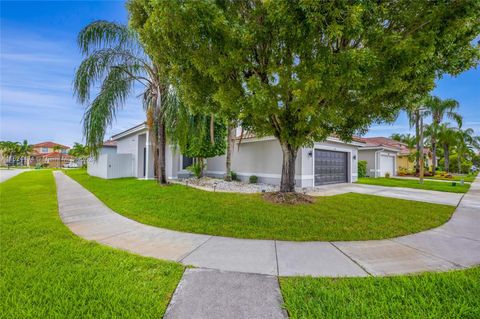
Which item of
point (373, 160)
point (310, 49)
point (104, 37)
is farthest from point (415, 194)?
point (104, 37)

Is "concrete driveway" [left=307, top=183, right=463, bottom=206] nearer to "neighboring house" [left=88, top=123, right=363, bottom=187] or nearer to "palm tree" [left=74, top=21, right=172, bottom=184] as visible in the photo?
"neighboring house" [left=88, top=123, right=363, bottom=187]

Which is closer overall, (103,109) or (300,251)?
(300,251)

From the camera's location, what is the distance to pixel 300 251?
3.71 meters

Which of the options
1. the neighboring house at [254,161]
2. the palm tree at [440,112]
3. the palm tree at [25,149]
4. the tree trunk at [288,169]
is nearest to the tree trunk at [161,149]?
the neighboring house at [254,161]

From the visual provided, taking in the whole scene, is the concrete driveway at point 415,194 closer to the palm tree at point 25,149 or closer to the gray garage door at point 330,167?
the gray garage door at point 330,167

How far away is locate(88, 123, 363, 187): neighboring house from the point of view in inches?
479

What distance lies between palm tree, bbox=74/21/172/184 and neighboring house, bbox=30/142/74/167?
52.8 m

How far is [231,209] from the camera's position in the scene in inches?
255

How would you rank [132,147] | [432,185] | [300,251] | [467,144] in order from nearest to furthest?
[300,251]
[432,185]
[132,147]
[467,144]

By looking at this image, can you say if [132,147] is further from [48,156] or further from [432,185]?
[48,156]

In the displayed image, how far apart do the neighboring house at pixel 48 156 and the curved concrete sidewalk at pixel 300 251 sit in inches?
2318

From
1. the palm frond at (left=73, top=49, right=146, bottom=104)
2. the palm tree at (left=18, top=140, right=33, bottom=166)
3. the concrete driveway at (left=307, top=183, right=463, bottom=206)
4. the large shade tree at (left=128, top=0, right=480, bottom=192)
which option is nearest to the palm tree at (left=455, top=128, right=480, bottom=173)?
the concrete driveway at (left=307, top=183, right=463, bottom=206)

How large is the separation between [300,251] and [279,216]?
2128mm

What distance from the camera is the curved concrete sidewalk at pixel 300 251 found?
10.2 feet
